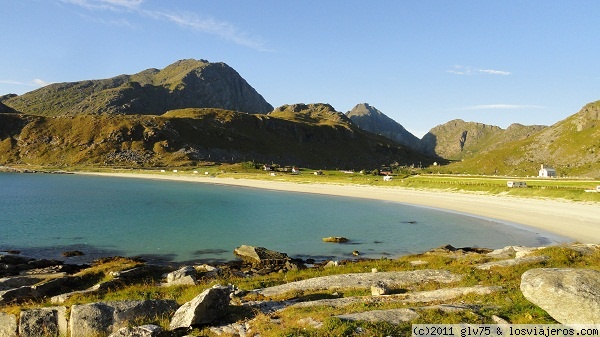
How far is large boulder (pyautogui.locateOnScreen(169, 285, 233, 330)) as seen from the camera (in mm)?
14664

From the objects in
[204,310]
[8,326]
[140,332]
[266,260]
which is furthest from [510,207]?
[8,326]

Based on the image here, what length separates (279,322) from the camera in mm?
14344

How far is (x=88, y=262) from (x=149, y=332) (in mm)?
28290

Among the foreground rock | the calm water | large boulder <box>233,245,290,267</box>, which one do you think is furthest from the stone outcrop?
the calm water

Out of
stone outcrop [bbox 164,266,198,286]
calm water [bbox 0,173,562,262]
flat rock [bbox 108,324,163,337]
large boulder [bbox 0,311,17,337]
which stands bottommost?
calm water [bbox 0,173,562,262]

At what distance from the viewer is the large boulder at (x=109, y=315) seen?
14945 millimetres

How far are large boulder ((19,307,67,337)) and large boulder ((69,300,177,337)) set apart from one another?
2.75 ft

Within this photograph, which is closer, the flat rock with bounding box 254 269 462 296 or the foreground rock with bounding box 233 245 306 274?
the flat rock with bounding box 254 269 462 296

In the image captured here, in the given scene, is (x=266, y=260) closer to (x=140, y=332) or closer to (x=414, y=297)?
(x=414, y=297)

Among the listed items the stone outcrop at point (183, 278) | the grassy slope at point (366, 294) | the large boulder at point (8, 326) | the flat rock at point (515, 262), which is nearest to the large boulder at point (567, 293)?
the grassy slope at point (366, 294)

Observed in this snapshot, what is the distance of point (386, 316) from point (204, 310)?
271 inches

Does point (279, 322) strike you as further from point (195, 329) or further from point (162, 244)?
point (162, 244)

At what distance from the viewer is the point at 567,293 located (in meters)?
13.6

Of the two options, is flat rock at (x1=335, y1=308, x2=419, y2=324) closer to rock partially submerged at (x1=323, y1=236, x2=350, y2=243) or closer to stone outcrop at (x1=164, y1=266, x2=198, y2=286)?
stone outcrop at (x1=164, y1=266, x2=198, y2=286)
